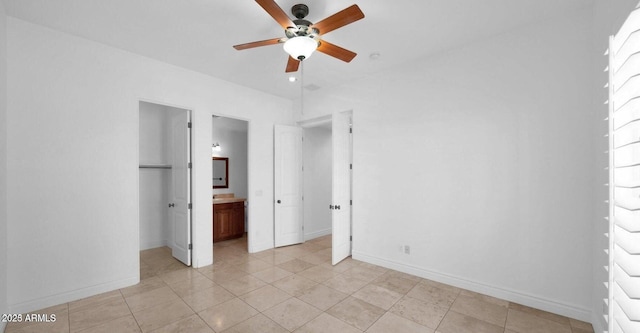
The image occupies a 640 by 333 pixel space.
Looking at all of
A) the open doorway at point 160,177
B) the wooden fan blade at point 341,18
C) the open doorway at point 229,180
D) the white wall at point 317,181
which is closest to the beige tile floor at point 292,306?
the open doorway at point 160,177

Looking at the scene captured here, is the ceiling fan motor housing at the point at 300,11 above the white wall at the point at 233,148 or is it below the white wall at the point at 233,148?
above

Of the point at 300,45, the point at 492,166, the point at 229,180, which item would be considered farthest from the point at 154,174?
the point at 492,166

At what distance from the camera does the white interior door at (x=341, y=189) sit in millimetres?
4055

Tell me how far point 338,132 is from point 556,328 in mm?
3321

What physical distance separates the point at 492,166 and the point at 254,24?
3.11m

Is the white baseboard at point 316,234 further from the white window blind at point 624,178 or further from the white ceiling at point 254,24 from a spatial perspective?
the white window blind at point 624,178

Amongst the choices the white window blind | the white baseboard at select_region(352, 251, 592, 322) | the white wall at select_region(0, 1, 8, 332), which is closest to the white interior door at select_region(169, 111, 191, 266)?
the white wall at select_region(0, 1, 8, 332)

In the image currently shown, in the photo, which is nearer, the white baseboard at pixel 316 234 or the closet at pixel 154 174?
the closet at pixel 154 174

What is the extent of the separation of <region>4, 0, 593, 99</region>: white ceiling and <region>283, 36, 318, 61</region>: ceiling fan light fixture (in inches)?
15.6

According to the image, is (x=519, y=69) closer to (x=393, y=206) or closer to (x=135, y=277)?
(x=393, y=206)

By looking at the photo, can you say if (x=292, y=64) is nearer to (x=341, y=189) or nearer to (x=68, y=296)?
(x=341, y=189)

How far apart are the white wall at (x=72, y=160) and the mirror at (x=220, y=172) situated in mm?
2445

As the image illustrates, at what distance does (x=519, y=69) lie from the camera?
2.80 meters

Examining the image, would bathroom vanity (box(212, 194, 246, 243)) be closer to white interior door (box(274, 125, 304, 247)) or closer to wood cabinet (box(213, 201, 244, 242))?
wood cabinet (box(213, 201, 244, 242))
